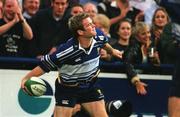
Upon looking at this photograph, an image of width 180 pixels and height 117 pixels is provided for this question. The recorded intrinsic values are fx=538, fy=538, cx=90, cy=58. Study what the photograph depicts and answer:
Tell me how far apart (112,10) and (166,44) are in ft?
4.85

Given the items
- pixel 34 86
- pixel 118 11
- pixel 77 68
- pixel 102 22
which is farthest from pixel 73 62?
pixel 118 11

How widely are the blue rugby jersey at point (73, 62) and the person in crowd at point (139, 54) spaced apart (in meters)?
1.17

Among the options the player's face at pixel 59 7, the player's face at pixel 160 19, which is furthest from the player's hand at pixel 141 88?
Result: the player's face at pixel 59 7

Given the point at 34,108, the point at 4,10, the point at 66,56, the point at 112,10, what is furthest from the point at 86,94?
the point at 112,10

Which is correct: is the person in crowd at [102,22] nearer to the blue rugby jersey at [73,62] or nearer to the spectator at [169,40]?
the spectator at [169,40]

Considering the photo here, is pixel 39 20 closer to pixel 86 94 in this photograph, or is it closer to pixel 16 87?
pixel 16 87

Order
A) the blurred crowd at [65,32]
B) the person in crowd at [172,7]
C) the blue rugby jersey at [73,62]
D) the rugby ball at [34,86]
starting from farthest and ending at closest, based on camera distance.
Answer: the person in crowd at [172,7]
the blurred crowd at [65,32]
the blue rugby jersey at [73,62]
the rugby ball at [34,86]

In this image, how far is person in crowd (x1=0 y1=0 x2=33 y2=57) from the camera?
8.07m

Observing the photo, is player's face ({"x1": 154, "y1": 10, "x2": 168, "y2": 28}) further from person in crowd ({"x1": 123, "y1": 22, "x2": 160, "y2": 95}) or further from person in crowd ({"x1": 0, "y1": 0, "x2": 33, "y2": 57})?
person in crowd ({"x1": 0, "y1": 0, "x2": 33, "y2": 57})

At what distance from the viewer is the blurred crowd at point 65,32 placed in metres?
8.19

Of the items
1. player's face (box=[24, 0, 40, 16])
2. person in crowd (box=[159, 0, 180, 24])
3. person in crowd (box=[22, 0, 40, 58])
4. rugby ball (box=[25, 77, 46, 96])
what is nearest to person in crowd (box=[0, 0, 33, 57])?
person in crowd (box=[22, 0, 40, 58])

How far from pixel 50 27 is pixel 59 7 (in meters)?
0.35

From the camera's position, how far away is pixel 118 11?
978cm

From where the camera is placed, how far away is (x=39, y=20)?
8570 mm
